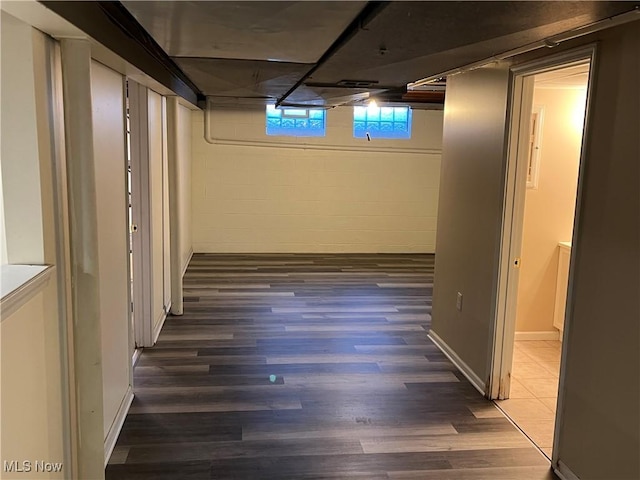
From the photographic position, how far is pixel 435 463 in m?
2.63

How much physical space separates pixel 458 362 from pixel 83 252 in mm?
2682

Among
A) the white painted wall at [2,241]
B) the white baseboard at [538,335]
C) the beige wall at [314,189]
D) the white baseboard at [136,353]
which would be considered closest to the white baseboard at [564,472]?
the white baseboard at [538,335]

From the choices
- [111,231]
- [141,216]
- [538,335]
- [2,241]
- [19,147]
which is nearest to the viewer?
[19,147]

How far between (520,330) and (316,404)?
213 cm

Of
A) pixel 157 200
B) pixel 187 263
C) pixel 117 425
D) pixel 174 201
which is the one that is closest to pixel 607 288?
pixel 117 425

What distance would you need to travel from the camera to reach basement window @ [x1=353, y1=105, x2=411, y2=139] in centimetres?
757

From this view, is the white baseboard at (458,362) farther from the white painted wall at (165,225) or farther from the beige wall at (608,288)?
the white painted wall at (165,225)

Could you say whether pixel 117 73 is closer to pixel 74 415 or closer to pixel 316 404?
pixel 74 415

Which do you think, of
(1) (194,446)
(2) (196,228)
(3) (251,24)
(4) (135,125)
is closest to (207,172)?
(2) (196,228)

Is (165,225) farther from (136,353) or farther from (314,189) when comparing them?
(314,189)

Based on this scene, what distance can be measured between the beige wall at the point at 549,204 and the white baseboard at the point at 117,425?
2947 mm

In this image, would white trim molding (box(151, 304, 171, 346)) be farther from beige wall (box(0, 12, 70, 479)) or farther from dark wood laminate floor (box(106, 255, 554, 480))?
beige wall (box(0, 12, 70, 479))

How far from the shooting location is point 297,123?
294 inches

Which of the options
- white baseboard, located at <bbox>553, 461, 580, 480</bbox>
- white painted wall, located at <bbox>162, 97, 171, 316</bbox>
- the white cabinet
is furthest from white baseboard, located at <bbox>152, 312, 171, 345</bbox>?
the white cabinet
